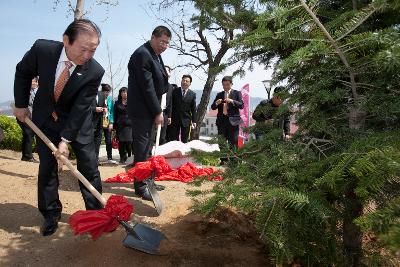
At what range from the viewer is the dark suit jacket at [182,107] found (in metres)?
8.07

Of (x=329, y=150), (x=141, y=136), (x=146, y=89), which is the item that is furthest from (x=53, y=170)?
(x=329, y=150)

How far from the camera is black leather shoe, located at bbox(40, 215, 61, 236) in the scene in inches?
122

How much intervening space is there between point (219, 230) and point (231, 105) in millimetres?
4116

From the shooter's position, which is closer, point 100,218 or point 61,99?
point 100,218

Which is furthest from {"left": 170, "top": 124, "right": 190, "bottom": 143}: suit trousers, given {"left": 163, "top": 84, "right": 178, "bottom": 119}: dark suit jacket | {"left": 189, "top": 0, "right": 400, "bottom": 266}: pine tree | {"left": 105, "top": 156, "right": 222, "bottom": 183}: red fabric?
{"left": 189, "top": 0, "right": 400, "bottom": 266}: pine tree

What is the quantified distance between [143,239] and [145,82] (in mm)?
1890

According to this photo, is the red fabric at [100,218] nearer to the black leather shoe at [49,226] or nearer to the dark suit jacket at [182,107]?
the black leather shoe at [49,226]

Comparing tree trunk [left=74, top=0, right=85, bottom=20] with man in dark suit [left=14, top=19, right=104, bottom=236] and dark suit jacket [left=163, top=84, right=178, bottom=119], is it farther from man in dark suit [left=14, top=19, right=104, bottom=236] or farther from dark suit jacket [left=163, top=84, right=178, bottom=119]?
man in dark suit [left=14, top=19, right=104, bottom=236]

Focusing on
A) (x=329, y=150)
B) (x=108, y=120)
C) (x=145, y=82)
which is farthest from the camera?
(x=108, y=120)

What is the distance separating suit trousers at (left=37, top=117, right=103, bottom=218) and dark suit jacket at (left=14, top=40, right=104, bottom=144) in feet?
0.23

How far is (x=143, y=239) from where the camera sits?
2.67 metres

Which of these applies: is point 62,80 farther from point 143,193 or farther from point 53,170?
point 143,193

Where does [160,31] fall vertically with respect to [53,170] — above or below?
above

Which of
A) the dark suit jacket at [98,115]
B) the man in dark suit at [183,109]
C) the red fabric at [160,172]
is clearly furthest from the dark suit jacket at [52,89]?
the man in dark suit at [183,109]
